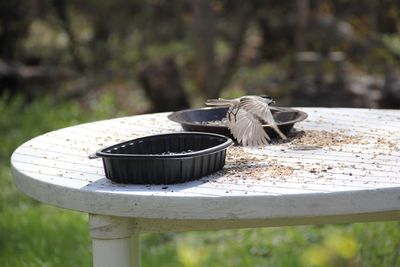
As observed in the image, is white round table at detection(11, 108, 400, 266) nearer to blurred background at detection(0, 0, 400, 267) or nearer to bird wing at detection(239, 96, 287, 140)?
bird wing at detection(239, 96, 287, 140)

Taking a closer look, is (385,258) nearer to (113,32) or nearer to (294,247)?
(294,247)

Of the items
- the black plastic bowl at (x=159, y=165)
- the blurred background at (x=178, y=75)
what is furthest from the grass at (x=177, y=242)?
the black plastic bowl at (x=159, y=165)

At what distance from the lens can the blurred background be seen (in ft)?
11.1

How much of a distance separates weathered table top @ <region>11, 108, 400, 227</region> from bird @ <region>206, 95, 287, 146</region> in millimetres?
57

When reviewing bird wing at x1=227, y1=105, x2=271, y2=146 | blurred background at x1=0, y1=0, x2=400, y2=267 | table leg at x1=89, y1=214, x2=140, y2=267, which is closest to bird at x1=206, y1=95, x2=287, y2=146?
bird wing at x1=227, y1=105, x2=271, y2=146

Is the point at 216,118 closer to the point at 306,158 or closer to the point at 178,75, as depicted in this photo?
the point at 306,158

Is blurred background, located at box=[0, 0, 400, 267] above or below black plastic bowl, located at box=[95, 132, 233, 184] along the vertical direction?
below

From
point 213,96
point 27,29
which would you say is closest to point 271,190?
point 213,96

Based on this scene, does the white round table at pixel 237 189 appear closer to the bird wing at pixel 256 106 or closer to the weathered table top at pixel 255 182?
the weathered table top at pixel 255 182

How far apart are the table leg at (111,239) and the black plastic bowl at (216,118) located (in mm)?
442

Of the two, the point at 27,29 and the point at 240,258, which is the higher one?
the point at 27,29

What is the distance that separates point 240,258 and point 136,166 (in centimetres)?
177

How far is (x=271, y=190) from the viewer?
1.51m

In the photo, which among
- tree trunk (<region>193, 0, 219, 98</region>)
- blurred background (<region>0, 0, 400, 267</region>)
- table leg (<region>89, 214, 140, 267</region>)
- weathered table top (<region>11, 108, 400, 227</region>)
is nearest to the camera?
weathered table top (<region>11, 108, 400, 227</region>)
